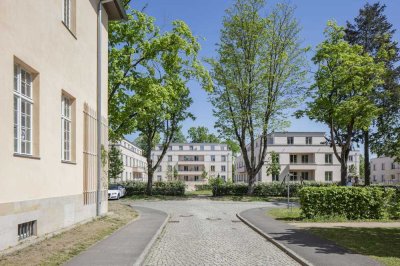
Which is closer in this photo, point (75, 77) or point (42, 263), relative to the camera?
point (42, 263)

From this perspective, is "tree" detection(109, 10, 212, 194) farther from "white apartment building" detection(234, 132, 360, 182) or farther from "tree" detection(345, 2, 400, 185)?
"white apartment building" detection(234, 132, 360, 182)

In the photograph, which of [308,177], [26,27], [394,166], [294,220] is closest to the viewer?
[26,27]

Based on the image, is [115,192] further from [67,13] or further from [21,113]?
[21,113]

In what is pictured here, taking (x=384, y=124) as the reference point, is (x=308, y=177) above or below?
below

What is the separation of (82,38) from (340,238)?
11356mm

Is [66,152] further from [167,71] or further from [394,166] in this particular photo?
[394,166]

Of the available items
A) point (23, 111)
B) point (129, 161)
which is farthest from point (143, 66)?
point (129, 161)

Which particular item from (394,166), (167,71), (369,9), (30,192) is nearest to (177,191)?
(167,71)

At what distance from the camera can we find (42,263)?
837 cm

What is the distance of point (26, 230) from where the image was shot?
10.7 metres

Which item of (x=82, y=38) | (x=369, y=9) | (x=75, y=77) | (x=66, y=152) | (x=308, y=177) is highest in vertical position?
(x=369, y=9)

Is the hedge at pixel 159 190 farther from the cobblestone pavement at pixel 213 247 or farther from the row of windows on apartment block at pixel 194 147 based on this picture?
the row of windows on apartment block at pixel 194 147

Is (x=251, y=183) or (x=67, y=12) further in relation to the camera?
(x=251, y=183)

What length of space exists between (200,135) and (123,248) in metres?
110
